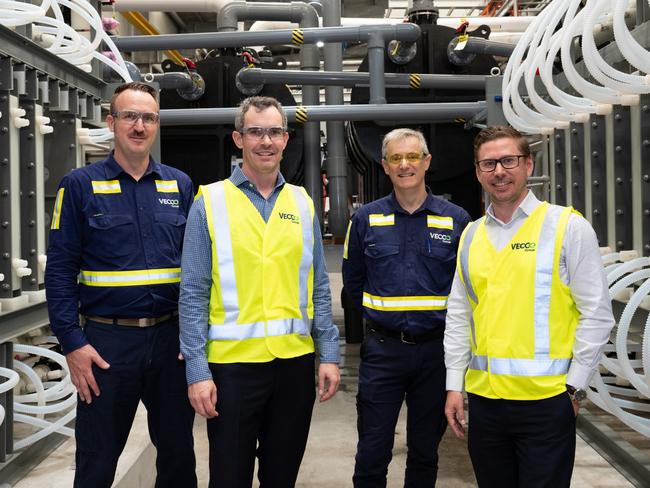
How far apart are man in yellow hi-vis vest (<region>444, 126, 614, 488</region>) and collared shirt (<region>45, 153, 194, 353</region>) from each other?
87 centimetres

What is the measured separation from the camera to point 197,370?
1666mm

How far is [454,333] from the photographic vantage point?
1.79 meters

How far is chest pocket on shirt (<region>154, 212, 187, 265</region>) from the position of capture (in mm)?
1898

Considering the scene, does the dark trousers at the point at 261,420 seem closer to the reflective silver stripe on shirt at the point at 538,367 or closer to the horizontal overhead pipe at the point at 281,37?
the reflective silver stripe on shirt at the point at 538,367

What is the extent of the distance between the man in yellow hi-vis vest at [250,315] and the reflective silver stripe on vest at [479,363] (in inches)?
17.2

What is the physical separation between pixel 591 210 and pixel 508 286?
1.33m

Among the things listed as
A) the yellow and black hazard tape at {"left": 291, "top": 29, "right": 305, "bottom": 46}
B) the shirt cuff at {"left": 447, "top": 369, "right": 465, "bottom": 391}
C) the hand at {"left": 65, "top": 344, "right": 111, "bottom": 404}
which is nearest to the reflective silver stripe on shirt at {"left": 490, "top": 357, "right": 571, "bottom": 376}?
the shirt cuff at {"left": 447, "top": 369, "right": 465, "bottom": 391}

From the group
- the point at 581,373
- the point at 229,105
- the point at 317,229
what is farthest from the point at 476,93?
the point at 581,373

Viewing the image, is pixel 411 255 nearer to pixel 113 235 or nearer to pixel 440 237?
pixel 440 237

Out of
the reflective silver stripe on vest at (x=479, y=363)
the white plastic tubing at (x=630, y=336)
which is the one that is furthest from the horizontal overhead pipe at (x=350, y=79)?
the reflective silver stripe on vest at (x=479, y=363)

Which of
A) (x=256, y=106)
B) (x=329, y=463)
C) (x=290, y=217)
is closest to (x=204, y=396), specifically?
(x=290, y=217)

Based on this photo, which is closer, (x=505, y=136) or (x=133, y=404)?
(x=505, y=136)

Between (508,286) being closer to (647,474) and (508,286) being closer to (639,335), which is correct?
(639,335)

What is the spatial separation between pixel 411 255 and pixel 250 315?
0.67 metres
